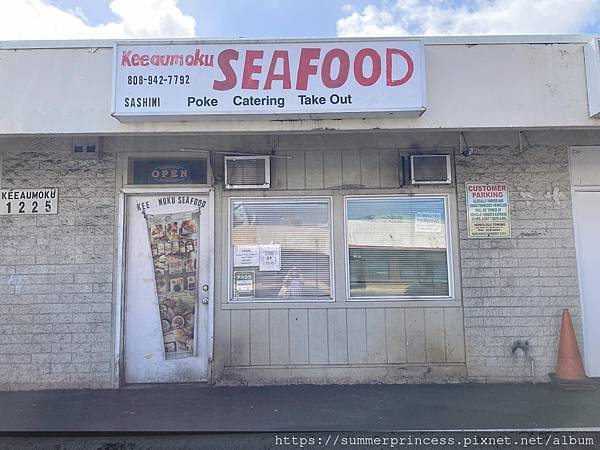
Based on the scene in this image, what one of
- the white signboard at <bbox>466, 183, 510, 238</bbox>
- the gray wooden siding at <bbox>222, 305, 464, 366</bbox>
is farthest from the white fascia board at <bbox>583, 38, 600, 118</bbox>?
the gray wooden siding at <bbox>222, 305, 464, 366</bbox>

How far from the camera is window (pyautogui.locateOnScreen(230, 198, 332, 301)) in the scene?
19.6 feet

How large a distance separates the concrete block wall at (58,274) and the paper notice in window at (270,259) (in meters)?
1.81

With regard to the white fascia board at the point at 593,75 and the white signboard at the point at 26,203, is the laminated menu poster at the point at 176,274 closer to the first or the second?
the white signboard at the point at 26,203

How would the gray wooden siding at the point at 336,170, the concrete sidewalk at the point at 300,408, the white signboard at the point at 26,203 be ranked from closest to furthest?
the concrete sidewalk at the point at 300,408, the white signboard at the point at 26,203, the gray wooden siding at the point at 336,170

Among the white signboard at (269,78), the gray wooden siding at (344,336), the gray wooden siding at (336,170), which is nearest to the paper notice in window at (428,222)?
the gray wooden siding at (336,170)

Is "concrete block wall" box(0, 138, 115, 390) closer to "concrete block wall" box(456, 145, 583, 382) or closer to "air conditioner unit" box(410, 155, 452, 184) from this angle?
"air conditioner unit" box(410, 155, 452, 184)

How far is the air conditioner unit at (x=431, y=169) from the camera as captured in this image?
600 cm

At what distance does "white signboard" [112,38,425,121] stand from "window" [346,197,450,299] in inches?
58.0

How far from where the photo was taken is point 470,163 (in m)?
6.05

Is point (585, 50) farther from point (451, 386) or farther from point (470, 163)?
point (451, 386)

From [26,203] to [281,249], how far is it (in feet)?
10.3

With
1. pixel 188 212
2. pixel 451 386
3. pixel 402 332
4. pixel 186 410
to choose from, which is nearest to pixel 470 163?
pixel 402 332

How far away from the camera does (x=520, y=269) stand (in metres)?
5.93

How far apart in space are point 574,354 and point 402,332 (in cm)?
196
